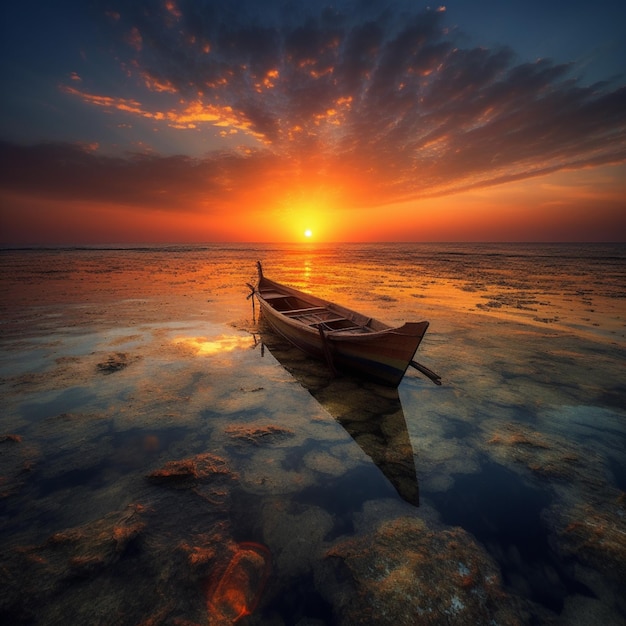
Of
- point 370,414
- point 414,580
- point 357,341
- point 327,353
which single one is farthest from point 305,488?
point 327,353

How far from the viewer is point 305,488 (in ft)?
14.9

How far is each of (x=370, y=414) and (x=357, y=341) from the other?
171 cm

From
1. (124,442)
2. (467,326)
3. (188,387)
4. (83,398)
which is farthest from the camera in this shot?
(467,326)

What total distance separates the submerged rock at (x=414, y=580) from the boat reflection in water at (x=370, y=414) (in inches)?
30.2

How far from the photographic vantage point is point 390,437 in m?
5.87

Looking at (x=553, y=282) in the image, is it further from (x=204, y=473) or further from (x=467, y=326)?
(x=204, y=473)

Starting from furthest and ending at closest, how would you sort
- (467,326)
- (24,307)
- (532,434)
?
(24,307), (467,326), (532,434)

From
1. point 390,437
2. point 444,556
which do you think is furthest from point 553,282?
point 444,556

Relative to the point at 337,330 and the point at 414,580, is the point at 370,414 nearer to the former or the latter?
the point at 337,330

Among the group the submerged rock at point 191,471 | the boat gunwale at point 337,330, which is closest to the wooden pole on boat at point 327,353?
the boat gunwale at point 337,330

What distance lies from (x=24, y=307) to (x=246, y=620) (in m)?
18.7

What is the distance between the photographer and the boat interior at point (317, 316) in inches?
365

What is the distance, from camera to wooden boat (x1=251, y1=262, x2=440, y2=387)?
21.1 feet

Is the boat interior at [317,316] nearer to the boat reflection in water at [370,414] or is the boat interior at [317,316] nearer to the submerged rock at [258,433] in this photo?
the boat reflection in water at [370,414]
